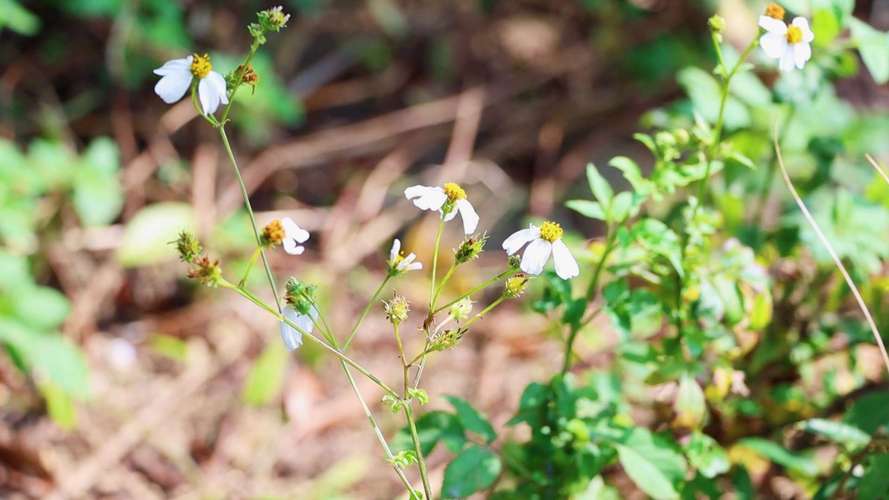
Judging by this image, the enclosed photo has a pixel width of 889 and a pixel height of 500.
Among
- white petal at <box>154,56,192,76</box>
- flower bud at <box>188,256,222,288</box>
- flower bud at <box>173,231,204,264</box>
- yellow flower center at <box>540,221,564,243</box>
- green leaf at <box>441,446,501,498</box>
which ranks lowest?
green leaf at <box>441,446,501,498</box>

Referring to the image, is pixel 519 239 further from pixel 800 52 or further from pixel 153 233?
pixel 153 233

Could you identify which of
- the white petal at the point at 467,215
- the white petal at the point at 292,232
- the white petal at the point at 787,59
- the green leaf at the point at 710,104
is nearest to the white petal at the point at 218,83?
the white petal at the point at 292,232

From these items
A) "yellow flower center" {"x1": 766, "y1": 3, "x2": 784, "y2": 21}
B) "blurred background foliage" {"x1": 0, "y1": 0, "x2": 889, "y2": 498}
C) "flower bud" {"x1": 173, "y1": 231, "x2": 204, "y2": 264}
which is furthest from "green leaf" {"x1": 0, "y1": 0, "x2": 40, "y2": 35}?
"yellow flower center" {"x1": 766, "y1": 3, "x2": 784, "y2": 21}

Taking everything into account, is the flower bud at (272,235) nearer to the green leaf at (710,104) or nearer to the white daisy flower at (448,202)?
the white daisy flower at (448,202)

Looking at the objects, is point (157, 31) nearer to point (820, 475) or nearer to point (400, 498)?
point (400, 498)

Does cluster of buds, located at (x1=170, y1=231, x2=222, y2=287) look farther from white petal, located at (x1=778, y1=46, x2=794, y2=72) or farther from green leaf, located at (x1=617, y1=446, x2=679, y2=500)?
white petal, located at (x1=778, y1=46, x2=794, y2=72)
